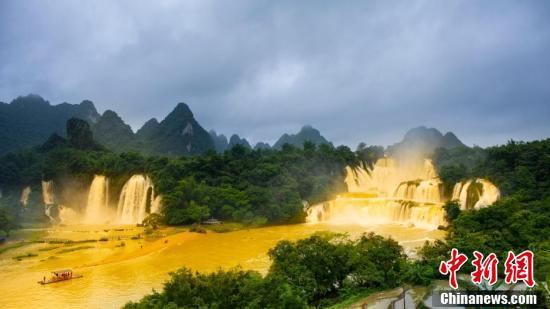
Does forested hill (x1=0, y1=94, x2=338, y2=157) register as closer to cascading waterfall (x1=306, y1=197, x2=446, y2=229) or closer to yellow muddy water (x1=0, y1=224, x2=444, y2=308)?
cascading waterfall (x1=306, y1=197, x2=446, y2=229)

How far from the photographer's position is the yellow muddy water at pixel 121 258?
493 inches

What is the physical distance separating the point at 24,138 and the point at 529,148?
64888 mm

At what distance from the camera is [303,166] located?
34.0 metres

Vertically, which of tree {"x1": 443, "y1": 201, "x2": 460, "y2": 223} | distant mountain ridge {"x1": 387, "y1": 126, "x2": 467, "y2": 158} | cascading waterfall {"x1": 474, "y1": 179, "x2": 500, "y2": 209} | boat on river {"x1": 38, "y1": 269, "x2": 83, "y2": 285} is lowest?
boat on river {"x1": 38, "y1": 269, "x2": 83, "y2": 285}

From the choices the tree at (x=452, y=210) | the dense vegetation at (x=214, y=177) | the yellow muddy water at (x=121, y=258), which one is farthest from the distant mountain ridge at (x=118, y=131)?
the yellow muddy water at (x=121, y=258)

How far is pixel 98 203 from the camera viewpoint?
31516 millimetres

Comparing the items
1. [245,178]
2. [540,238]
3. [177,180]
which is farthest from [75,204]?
[540,238]

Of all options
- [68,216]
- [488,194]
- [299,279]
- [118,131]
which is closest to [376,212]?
[488,194]

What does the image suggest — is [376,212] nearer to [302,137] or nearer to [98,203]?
[98,203]

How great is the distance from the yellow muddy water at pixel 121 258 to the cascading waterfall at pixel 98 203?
3.85 metres

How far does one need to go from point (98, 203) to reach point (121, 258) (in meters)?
15.9

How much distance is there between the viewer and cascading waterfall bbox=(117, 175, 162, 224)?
29484mm

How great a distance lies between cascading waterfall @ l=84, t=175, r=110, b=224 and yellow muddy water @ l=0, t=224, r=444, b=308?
385cm

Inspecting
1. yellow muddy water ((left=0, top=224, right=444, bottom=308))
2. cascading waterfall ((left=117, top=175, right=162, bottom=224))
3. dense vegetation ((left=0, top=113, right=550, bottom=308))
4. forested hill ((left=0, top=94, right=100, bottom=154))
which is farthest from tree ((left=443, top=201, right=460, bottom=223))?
forested hill ((left=0, top=94, right=100, bottom=154))
